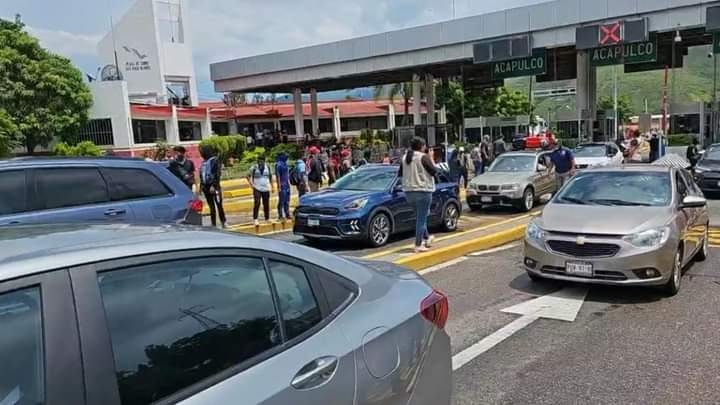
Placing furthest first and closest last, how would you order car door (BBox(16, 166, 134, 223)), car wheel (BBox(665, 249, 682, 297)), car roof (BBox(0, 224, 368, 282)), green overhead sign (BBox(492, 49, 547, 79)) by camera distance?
green overhead sign (BBox(492, 49, 547, 79))
car wheel (BBox(665, 249, 682, 297))
car door (BBox(16, 166, 134, 223))
car roof (BBox(0, 224, 368, 282))

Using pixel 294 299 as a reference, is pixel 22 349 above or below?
above

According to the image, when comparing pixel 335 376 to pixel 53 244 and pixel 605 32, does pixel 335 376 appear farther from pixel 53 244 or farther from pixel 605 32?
pixel 605 32

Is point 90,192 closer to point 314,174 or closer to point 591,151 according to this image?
point 314,174

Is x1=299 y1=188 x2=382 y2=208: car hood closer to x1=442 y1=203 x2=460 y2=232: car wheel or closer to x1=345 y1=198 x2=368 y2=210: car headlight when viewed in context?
x1=345 y1=198 x2=368 y2=210: car headlight

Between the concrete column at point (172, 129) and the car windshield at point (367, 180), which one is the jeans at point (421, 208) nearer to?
the car windshield at point (367, 180)

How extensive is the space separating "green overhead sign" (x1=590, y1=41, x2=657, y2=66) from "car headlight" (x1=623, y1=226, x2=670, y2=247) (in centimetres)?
2267

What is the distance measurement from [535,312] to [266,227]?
7.45m

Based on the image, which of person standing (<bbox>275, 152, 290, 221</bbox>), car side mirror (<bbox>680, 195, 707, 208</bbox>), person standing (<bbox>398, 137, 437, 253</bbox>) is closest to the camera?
car side mirror (<bbox>680, 195, 707, 208</bbox>)

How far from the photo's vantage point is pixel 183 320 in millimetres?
2059

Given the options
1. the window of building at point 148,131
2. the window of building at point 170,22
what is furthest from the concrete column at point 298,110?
the window of building at point 148,131

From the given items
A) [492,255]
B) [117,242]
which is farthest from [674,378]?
Result: [492,255]

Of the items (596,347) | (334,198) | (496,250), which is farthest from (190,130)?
(596,347)

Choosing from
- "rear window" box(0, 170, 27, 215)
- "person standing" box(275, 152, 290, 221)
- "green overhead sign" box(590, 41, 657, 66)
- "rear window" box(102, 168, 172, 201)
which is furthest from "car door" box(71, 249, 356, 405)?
"green overhead sign" box(590, 41, 657, 66)

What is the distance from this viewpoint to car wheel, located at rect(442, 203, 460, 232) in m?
11.8
